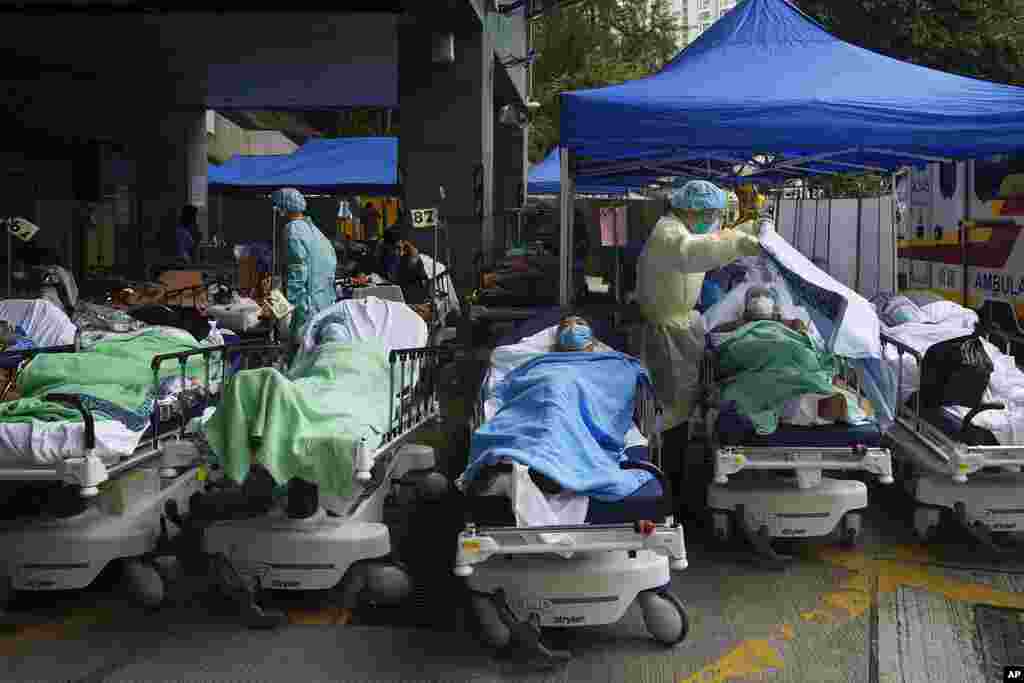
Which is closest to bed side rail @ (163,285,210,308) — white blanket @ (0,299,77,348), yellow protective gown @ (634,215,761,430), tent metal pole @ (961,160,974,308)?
white blanket @ (0,299,77,348)

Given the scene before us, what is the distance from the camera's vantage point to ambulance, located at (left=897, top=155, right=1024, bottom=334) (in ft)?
33.9

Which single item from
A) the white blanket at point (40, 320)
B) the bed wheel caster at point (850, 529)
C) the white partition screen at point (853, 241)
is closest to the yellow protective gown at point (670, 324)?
the bed wheel caster at point (850, 529)

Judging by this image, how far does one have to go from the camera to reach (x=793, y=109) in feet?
Answer: 24.7

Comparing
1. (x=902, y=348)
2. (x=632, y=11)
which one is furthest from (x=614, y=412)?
(x=632, y=11)

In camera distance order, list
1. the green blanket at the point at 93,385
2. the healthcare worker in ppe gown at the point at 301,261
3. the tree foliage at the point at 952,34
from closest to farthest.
→ 1. the green blanket at the point at 93,385
2. the healthcare worker in ppe gown at the point at 301,261
3. the tree foliage at the point at 952,34

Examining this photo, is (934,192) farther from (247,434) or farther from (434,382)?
(247,434)

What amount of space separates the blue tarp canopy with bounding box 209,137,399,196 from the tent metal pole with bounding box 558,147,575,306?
40.5 feet

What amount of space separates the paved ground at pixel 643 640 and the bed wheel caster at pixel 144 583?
12 centimetres

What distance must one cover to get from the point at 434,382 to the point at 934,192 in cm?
774

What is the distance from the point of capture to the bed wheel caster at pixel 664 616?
200 inches

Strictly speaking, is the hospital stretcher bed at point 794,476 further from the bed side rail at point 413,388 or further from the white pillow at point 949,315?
the white pillow at point 949,315

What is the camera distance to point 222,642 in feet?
17.3

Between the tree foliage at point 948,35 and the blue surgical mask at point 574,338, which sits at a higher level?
the tree foliage at point 948,35

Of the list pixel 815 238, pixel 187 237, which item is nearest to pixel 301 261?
pixel 815 238
